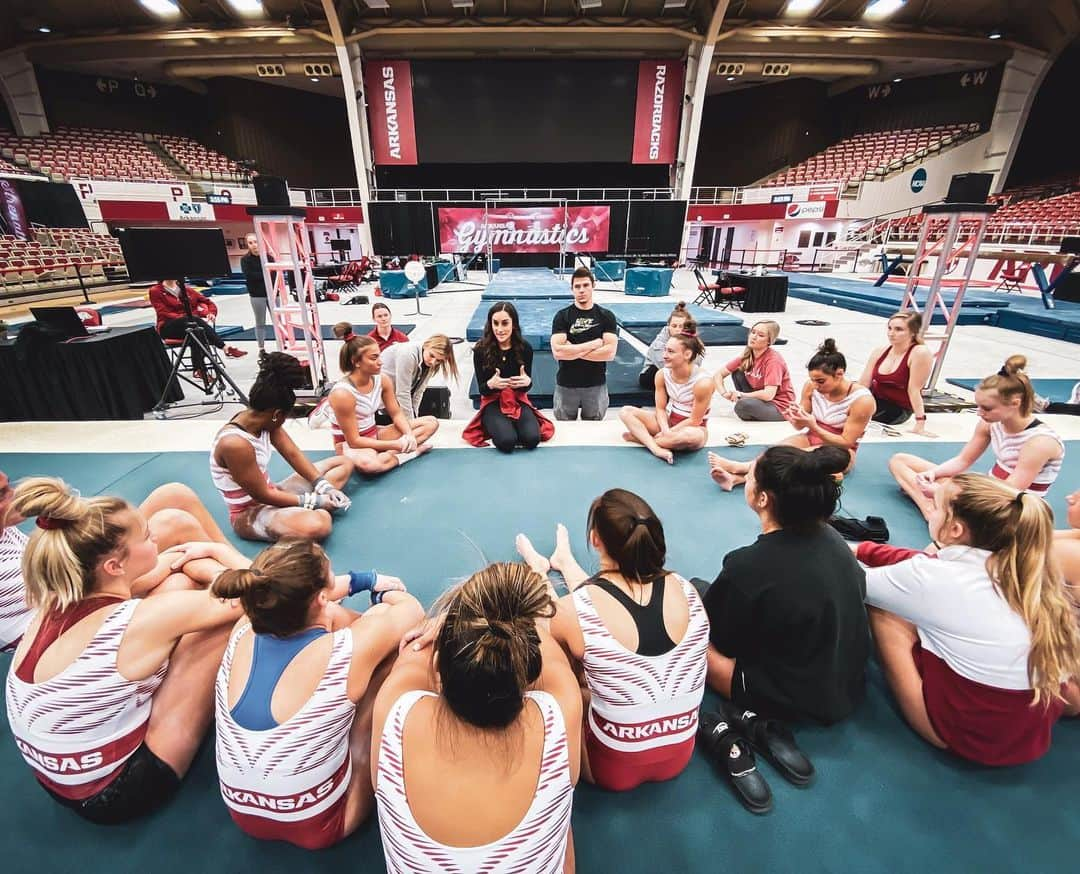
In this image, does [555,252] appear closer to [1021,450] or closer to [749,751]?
[1021,450]

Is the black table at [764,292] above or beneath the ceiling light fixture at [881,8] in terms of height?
beneath

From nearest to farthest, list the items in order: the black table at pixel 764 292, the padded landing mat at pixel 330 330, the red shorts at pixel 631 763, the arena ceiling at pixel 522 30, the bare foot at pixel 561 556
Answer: the red shorts at pixel 631 763, the bare foot at pixel 561 556, the padded landing mat at pixel 330 330, the black table at pixel 764 292, the arena ceiling at pixel 522 30

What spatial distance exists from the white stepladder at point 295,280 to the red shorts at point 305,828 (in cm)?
378

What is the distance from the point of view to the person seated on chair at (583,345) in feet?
12.5

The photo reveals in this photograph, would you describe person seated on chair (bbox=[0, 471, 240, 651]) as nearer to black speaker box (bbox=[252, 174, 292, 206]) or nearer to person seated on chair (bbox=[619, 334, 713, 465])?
person seated on chair (bbox=[619, 334, 713, 465])

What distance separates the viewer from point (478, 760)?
3.00ft

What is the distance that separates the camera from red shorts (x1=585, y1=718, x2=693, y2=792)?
1.34 m

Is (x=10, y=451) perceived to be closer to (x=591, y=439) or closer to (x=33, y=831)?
(x=33, y=831)

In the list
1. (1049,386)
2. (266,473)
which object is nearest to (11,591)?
(266,473)

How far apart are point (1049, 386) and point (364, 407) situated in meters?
7.38

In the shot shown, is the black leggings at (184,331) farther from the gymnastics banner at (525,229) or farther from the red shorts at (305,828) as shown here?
the gymnastics banner at (525,229)

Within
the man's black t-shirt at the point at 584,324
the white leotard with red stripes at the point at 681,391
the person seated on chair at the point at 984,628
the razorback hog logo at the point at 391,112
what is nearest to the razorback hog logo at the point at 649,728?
the person seated on chair at the point at 984,628

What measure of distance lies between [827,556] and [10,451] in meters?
5.08

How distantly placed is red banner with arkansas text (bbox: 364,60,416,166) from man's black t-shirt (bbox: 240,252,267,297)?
11.9m
